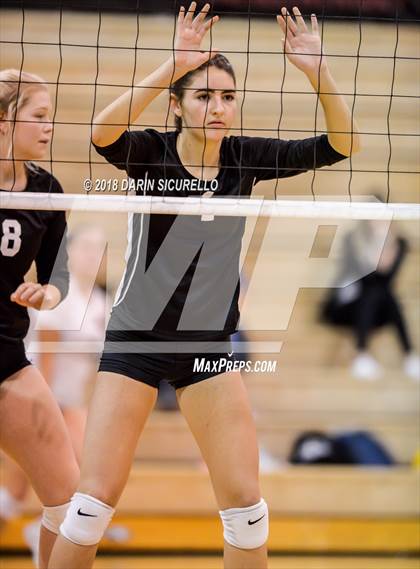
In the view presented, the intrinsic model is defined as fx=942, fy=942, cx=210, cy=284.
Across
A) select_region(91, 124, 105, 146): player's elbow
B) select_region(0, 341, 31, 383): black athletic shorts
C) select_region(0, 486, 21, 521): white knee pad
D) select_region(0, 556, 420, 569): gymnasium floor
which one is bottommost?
select_region(0, 556, 420, 569): gymnasium floor

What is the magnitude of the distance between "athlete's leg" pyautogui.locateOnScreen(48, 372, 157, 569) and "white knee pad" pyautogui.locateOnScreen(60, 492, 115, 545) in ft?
0.06

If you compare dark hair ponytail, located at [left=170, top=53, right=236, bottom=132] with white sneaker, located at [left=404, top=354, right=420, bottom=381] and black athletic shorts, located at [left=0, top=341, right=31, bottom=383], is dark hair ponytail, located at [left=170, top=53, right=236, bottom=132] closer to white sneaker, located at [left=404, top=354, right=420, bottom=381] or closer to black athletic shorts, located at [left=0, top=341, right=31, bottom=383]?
black athletic shorts, located at [left=0, top=341, right=31, bottom=383]

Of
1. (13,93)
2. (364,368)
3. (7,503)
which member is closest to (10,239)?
(13,93)

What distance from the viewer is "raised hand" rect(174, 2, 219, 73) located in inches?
133

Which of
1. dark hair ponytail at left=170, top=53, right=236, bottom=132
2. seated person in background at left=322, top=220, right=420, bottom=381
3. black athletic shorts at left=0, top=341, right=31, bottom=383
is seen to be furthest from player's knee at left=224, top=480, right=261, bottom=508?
seated person in background at left=322, top=220, right=420, bottom=381

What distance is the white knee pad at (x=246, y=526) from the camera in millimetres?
3268

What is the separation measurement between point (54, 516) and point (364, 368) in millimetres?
3749

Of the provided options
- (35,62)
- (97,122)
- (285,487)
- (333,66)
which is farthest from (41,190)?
(333,66)

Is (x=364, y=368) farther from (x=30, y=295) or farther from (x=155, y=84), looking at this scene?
(x=155, y=84)

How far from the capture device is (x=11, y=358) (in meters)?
3.63

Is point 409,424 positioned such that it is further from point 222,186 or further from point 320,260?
point 222,186

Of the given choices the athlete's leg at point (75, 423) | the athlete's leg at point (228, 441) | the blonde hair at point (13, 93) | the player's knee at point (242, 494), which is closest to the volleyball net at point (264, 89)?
the athlete's leg at point (75, 423)

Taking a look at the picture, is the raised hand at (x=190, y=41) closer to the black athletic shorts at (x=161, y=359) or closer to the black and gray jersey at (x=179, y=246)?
the black and gray jersey at (x=179, y=246)

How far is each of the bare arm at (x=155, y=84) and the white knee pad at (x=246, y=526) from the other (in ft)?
4.51
